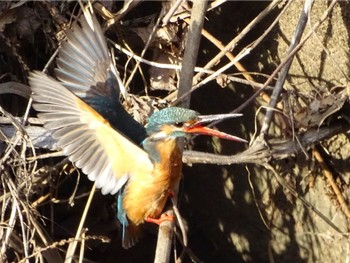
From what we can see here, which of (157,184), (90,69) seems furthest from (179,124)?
(90,69)

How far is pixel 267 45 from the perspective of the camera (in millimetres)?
3131

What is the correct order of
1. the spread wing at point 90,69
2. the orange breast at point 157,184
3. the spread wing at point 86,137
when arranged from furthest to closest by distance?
the spread wing at point 90,69 → the orange breast at point 157,184 → the spread wing at point 86,137

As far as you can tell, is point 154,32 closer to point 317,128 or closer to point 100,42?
point 100,42

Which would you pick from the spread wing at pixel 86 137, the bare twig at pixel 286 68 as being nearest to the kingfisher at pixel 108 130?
the spread wing at pixel 86 137

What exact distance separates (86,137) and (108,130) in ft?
0.30

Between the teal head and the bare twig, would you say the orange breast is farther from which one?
the bare twig

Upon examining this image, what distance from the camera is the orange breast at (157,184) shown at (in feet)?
8.25

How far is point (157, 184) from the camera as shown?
8.30ft

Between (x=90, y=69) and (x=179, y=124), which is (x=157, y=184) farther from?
(x=90, y=69)

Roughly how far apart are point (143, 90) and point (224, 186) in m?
0.60

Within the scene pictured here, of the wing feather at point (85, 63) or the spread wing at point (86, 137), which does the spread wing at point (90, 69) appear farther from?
the spread wing at point (86, 137)

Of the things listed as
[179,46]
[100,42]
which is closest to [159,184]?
[100,42]

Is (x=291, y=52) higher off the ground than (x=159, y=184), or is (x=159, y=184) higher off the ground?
(x=291, y=52)

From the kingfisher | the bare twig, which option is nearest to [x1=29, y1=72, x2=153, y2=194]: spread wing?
the kingfisher
